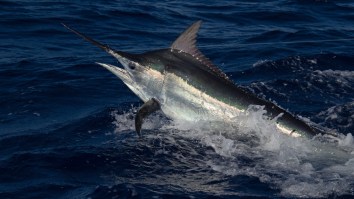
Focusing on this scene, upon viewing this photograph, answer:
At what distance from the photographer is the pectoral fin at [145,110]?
6.62 meters

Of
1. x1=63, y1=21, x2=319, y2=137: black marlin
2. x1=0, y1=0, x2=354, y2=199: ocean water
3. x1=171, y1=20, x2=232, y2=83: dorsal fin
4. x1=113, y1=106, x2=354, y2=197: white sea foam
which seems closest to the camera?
x1=113, y1=106, x2=354, y2=197: white sea foam

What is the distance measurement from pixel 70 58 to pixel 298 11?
7131mm

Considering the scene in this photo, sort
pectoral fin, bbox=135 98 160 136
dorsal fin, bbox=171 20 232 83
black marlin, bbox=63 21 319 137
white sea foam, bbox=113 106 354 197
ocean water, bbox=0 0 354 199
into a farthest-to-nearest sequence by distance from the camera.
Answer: dorsal fin, bbox=171 20 232 83 < black marlin, bbox=63 21 319 137 < pectoral fin, bbox=135 98 160 136 < ocean water, bbox=0 0 354 199 < white sea foam, bbox=113 106 354 197

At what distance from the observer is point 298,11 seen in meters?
16.8

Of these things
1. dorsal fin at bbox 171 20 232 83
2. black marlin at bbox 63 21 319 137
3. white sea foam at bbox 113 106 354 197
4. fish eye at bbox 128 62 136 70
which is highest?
dorsal fin at bbox 171 20 232 83

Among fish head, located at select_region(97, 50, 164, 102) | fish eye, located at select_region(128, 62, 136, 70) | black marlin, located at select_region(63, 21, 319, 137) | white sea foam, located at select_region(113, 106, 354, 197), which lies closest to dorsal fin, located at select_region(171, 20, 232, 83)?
black marlin, located at select_region(63, 21, 319, 137)

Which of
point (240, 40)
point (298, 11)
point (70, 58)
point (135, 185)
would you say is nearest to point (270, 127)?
point (135, 185)

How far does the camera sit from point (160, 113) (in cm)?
816

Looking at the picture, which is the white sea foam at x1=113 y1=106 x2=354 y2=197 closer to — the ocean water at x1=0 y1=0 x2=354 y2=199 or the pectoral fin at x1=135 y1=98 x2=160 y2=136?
the ocean water at x1=0 y1=0 x2=354 y2=199

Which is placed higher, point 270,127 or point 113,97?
point 270,127

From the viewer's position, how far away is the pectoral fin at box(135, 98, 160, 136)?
6617 millimetres

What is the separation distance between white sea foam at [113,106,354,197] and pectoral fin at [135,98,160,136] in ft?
1.42

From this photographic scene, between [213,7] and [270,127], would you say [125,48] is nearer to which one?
[213,7]

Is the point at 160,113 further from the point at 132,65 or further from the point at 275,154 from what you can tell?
the point at 275,154
